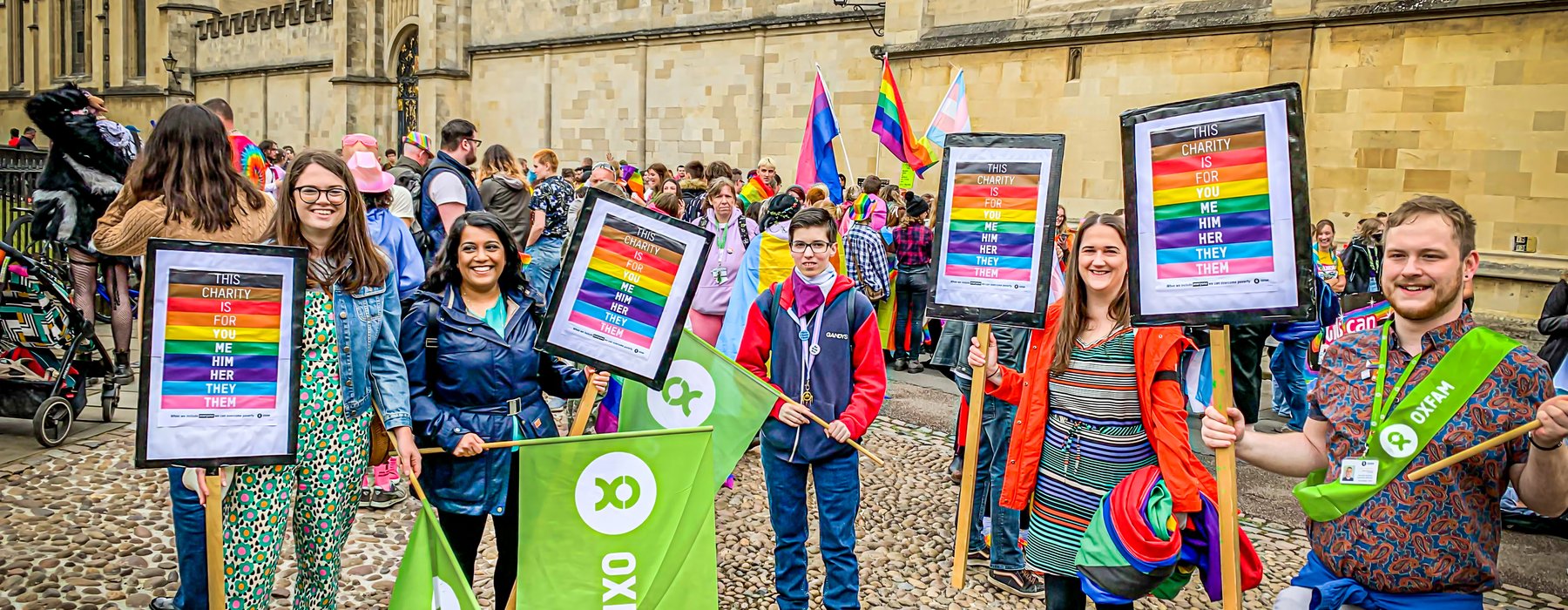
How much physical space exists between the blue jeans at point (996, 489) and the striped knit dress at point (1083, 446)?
3.47ft

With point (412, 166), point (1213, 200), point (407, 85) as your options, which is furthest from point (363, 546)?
point (407, 85)

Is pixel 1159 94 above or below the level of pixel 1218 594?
above

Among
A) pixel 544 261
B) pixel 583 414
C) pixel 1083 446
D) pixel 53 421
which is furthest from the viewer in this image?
pixel 544 261

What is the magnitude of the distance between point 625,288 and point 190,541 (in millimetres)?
1685

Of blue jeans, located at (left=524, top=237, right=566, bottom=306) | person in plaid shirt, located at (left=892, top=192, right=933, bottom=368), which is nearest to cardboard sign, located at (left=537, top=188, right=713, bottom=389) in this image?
blue jeans, located at (left=524, top=237, right=566, bottom=306)

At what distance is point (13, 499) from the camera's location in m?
5.28

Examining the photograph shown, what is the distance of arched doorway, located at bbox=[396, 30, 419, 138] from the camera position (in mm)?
28312

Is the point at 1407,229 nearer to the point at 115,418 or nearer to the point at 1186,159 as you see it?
the point at 1186,159

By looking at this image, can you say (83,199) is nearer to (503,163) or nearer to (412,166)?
(412,166)

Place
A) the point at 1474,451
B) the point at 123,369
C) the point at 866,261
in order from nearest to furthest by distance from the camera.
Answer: the point at 1474,451
the point at 123,369
the point at 866,261

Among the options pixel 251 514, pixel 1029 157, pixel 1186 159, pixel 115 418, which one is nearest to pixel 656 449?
pixel 251 514

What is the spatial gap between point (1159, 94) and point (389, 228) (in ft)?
33.1

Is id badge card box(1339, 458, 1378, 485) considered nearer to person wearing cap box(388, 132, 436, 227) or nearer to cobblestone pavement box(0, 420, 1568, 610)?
cobblestone pavement box(0, 420, 1568, 610)

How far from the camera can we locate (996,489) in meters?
4.92
